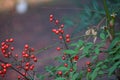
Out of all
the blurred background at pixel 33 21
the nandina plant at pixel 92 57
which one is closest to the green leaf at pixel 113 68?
the nandina plant at pixel 92 57

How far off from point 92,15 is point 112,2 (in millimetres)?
308

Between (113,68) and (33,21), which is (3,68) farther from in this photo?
(33,21)

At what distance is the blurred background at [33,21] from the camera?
480 centimetres

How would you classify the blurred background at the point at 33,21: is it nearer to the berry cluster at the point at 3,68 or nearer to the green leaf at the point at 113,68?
the berry cluster at the point at 3,68

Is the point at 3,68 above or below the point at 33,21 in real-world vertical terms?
below

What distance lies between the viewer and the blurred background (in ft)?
15.7

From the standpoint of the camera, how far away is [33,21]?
20.2 ft

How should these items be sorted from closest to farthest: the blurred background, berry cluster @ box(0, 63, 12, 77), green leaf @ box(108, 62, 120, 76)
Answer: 1. green leaf @ box(108, 62, 120, 76)
2. berry cluster @ box(0, 63, 12, 77)
3. the blurred background

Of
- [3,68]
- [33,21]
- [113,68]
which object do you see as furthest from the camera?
[33,21]

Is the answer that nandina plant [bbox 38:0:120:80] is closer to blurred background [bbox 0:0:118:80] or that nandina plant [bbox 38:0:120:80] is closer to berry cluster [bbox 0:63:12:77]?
berry cluster [bbox 0:63:12:77]

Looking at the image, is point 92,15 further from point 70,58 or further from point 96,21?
point 70,58

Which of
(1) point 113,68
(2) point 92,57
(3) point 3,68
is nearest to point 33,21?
(3) point 3,68

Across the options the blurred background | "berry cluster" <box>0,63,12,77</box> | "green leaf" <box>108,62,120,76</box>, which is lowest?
"green leaf" <box>108,62,120,76</box>

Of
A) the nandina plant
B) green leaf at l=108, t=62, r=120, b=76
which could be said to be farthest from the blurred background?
green leaf at l=108, t=62, r=120, b=76
